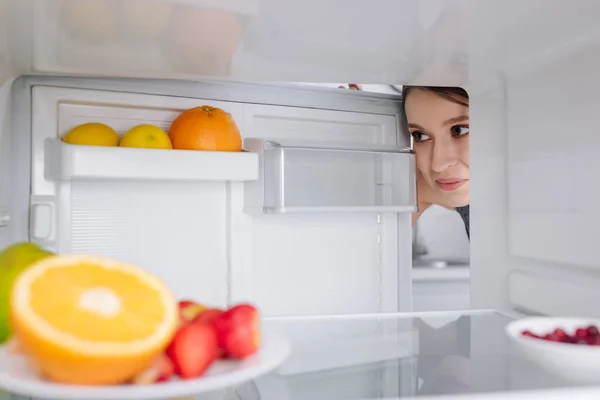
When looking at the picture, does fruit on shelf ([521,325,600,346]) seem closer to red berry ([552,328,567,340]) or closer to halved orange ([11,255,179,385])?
red berry ([552,328,567,340])

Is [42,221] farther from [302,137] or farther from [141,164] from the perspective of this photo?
[302,137]

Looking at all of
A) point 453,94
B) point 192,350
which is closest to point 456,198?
point 453,94

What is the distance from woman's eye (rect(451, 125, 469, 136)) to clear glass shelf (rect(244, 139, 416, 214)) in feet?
0.68

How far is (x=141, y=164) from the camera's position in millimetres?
1093

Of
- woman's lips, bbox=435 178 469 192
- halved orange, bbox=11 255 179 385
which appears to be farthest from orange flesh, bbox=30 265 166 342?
woman's lips, bbox=435 178 469 192

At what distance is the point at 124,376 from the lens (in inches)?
15.8

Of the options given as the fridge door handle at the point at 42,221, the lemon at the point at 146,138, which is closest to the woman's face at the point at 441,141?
the lemon at the point at 146,138

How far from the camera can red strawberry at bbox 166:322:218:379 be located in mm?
425

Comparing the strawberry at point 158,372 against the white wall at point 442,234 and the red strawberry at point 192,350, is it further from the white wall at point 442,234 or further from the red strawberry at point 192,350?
the white wall at point 442,234

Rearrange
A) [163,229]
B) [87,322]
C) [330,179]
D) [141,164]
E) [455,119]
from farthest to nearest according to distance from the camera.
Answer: [455,119] → [330,179] → [163,229] → [141,164] → [87,322]

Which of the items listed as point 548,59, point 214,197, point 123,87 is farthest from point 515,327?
point 123,87

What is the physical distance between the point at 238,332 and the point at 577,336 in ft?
1.16

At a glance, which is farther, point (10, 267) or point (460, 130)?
point (460, 130)

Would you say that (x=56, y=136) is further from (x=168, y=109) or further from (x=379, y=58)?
(x=379, y=58)
